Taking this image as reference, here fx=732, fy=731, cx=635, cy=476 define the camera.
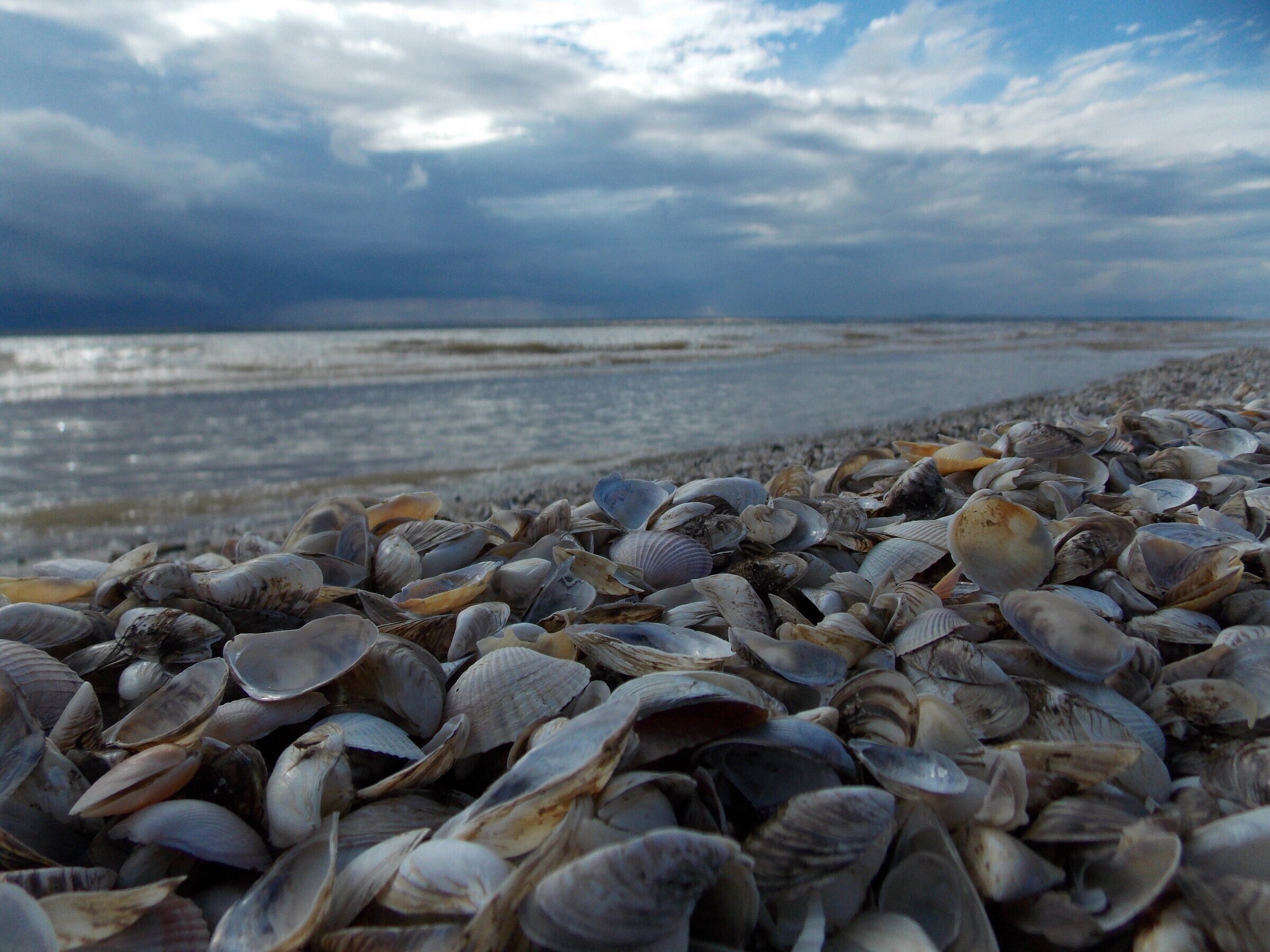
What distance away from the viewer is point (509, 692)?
1490 millimetres

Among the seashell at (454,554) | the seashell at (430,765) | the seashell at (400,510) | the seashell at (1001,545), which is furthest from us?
the seashell at (400,510)

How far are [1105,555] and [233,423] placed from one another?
→ 9759 mm

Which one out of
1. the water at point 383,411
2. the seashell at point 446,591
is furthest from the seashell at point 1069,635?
the water at point 383,411

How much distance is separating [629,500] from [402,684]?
4.77 feet

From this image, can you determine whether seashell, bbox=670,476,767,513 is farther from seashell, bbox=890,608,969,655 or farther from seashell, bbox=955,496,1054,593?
seashell, bbox=890,608,969,655

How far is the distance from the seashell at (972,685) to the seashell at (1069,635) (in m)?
0.12

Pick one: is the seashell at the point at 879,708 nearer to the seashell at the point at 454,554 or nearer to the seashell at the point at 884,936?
the seashell at the point at 884,936

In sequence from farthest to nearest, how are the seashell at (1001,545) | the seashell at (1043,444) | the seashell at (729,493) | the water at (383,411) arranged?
the water at (383,411) → the seashell at (1043,444) → the seashell at (729,493) → the seashell at (1001,545)

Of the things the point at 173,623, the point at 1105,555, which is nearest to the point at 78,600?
the point at 173,623

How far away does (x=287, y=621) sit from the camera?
2.03 m

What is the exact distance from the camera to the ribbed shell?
2252mm

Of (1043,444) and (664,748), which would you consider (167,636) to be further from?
(1043,444)

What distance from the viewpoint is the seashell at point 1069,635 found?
154 cm

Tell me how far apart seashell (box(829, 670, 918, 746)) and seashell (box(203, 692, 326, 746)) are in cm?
110
